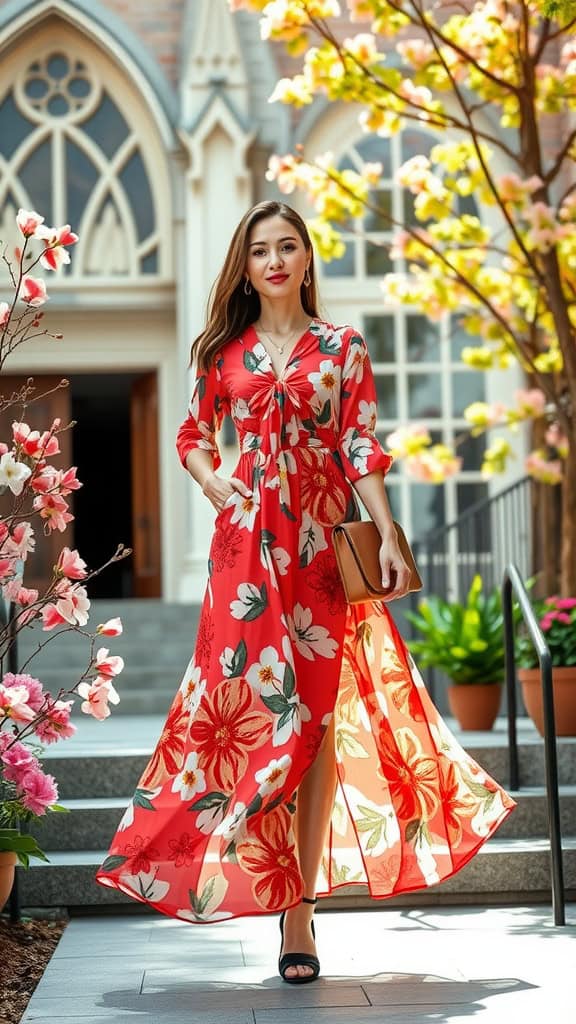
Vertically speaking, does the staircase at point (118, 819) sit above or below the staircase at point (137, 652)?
below

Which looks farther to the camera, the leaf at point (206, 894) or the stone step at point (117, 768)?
the stone step at point (117, 768)

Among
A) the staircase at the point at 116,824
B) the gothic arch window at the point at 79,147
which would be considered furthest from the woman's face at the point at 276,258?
the gothic arch window at the point at 79,147

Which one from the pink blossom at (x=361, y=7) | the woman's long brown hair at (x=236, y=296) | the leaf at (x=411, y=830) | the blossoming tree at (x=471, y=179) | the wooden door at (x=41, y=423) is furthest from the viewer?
the wooden door at (x=41, y=423)

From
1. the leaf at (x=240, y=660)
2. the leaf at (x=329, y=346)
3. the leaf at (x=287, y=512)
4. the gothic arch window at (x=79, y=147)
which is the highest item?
the gothic arch window at (x=79, y=147)

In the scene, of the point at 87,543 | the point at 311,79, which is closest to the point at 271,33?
the point at 311,79

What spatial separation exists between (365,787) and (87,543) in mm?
15824

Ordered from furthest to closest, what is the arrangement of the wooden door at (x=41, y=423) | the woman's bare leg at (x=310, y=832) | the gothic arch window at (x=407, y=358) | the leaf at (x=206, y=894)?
the wooden door at (x=41, y=423)
the gothic arch window at (x=407, y=358)
the woman's bare leg at (x=310, y=832)
the leaf at (x=206, y=894)

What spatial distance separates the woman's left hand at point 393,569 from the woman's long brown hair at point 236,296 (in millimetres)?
689

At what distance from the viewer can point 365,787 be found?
156 inches

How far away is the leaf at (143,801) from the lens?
362 cm

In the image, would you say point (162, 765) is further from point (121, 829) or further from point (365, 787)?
point (365, 787)

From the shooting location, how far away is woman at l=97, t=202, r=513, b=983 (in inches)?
139

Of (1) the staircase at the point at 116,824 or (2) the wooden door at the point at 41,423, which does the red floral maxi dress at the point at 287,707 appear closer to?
(1) the staircase at the point at 116,824

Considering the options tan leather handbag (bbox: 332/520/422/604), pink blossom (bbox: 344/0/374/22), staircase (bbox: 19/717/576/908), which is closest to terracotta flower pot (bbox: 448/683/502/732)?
staircase (bbox: 19/717/576/908)
